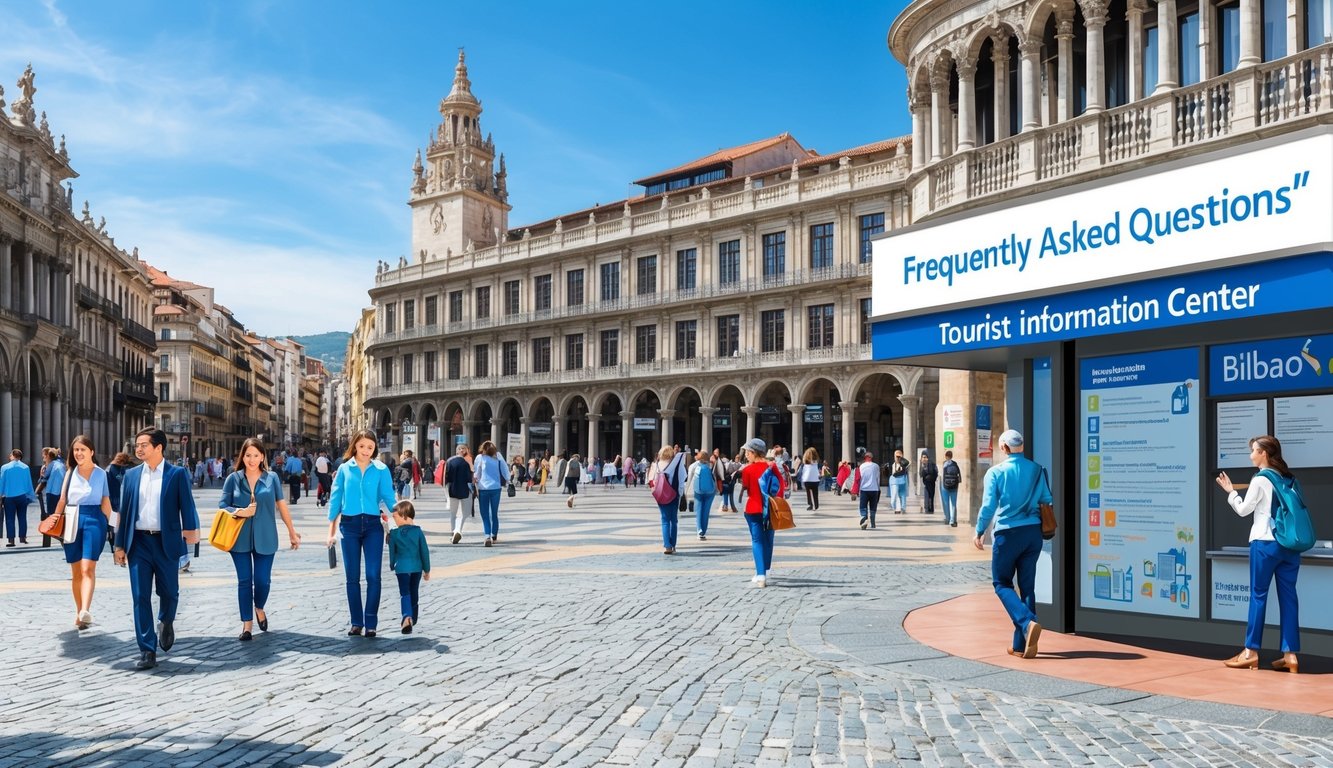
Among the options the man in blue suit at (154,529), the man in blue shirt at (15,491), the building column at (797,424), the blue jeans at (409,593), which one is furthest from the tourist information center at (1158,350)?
the building column at (797,424)

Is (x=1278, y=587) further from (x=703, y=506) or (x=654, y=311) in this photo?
(x=654, y=311)

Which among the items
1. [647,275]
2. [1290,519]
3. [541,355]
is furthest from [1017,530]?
[541,355]

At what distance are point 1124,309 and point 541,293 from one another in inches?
2177

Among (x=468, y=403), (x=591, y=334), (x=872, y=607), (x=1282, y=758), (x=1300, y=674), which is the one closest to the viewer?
(x=1282, y=758)

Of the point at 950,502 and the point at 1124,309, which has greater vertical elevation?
the point at 1124,309

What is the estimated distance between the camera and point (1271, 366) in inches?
305

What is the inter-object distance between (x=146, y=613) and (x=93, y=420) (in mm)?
59529

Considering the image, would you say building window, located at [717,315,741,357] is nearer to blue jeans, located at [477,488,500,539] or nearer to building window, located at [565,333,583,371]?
building window, located at [565,333,583,371]

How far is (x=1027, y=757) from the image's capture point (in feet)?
17.4

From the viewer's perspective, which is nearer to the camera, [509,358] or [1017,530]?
[1017,530]

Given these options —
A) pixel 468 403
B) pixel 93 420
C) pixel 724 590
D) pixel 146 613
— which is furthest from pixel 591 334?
pixel 146 613

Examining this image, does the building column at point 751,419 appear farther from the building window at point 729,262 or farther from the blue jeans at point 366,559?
the blue jeans at point 366,559

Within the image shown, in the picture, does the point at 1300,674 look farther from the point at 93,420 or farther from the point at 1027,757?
the point at 93,420

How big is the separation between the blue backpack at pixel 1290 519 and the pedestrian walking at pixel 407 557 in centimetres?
584
